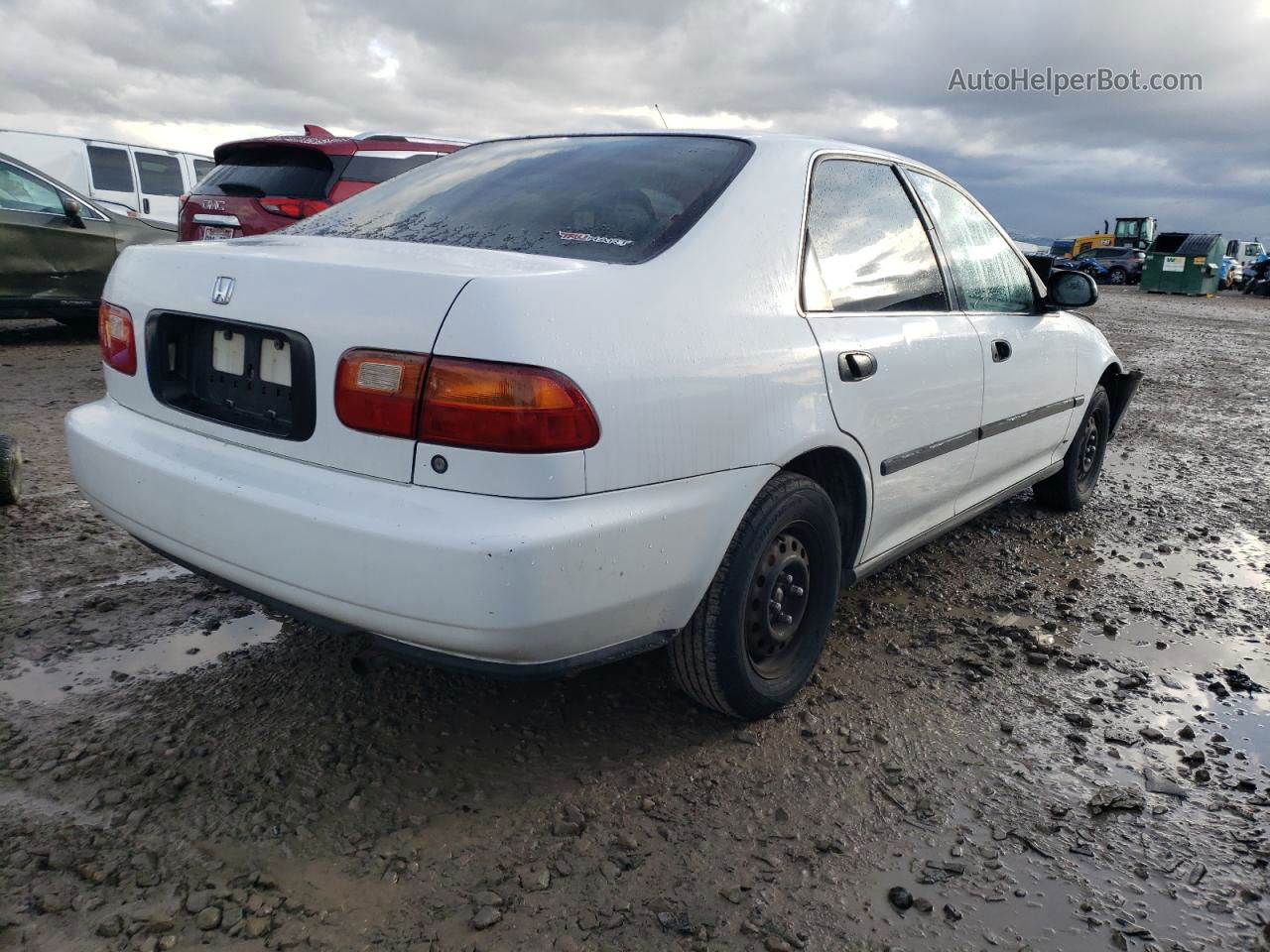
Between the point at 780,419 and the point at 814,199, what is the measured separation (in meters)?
0.73

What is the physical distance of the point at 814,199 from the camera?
271 cm

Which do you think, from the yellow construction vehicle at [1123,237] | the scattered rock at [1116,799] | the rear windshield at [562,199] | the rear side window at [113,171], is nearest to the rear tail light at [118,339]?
the rear windshield at [562,199]

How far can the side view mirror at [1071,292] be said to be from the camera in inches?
150

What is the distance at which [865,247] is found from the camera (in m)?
2.87

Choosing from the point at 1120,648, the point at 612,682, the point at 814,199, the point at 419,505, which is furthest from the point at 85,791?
A: the point at 1120,648

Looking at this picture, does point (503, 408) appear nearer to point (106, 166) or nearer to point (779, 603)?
point (779, 603)

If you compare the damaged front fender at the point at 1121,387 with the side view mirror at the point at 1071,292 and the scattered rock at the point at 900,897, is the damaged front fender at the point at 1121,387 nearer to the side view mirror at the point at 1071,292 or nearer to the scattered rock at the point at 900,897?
the side view mirror at the point at 1071,292

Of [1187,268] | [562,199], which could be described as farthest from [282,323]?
[1187,268]

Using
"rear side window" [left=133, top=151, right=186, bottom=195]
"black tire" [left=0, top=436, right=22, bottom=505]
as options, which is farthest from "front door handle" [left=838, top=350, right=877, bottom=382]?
"rear side window" [left=133, top=151, right=186, bottom=195]

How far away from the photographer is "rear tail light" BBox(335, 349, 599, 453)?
1864 mm

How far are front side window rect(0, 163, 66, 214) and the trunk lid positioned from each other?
21.3ft

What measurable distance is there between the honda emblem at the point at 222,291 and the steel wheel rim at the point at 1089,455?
387 centimetres

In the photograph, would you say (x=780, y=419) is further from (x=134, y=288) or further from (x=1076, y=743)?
(x=134, y=288)

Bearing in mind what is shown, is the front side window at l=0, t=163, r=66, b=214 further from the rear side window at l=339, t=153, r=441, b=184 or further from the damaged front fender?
the damaged front fender
